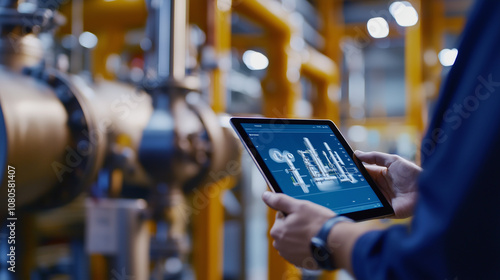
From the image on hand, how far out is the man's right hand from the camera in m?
0.86

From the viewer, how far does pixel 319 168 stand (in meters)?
0.78

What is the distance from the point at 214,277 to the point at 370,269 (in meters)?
0.77

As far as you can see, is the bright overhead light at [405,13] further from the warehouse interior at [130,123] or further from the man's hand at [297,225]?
the man's hand at [297,225]

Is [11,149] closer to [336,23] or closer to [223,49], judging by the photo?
[223,49]

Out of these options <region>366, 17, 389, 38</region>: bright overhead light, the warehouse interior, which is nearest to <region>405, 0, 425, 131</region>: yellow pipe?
<region>366, 17, 389, 38</region>: bright overhead light

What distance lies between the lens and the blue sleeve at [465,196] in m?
0.51

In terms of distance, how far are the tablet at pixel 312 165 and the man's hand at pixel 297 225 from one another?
0.03m

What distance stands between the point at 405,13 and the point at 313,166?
9.27ft

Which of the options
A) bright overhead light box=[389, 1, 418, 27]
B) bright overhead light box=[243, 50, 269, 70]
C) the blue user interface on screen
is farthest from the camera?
bright overhead light box=[389, 1, 418, 27]

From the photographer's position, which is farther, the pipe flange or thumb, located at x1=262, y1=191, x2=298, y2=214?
the pipe flange

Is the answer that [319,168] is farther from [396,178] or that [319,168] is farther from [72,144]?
[72,144]

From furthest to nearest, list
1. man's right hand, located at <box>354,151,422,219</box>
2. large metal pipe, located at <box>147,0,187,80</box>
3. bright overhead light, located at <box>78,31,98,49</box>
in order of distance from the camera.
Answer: bright overhead light, located at <box>78,31,98,49</box> → large metal pipe, located at <box>147,0,187,80</box> → man's right hand, located at <box>354,151,422,219</box>

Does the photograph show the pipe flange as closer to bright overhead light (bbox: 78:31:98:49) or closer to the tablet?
the tablet

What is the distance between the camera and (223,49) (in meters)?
1.30
